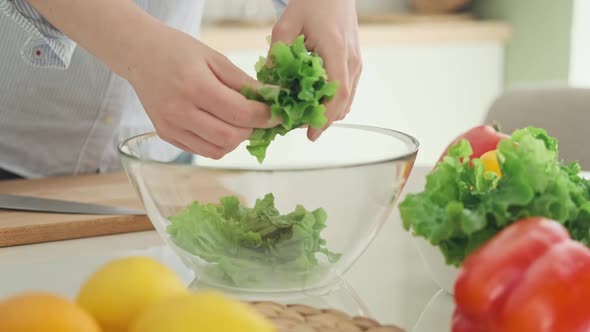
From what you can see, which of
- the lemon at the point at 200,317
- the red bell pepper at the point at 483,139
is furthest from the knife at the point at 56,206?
the lemon at the point at 200,317

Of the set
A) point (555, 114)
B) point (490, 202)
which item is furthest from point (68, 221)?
point (555, 114)

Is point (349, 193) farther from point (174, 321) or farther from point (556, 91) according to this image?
point (556, 91)

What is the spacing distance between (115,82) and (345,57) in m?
0.50

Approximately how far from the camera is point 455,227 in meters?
0.65

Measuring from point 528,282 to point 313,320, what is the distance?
0.55 feet

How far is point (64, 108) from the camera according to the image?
4.58ft

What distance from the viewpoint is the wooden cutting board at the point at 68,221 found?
107cm

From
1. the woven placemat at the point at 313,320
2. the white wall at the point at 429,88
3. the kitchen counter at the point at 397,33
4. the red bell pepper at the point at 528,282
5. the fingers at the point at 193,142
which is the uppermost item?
the red bell pepper at the point at 528,282

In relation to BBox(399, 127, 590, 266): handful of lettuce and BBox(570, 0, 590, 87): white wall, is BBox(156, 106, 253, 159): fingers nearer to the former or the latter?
BBox(399, 127, 590, 266): handful of lettuce

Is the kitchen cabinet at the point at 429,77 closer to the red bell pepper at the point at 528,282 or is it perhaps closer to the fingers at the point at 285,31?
the fingers at the point at 285,31

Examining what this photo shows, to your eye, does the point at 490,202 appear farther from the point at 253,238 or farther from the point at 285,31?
the point at 285,31

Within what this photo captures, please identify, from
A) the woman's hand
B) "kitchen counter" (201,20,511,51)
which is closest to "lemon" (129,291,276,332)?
the woman's hand

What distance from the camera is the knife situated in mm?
1129

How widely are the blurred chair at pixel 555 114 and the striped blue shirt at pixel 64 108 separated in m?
0.52
